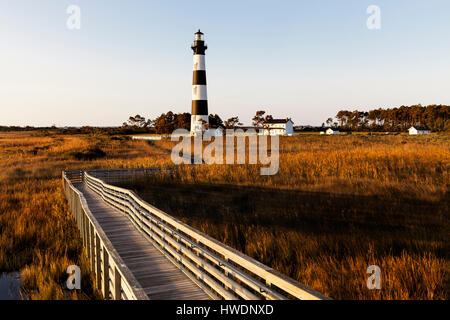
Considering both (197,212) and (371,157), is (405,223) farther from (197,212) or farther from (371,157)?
(371,157)

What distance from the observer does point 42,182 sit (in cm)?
2188

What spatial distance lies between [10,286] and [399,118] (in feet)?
482

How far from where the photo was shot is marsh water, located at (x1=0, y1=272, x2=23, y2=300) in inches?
306

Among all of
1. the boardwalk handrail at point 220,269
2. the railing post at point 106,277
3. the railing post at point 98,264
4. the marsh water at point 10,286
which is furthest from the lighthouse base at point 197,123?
the railing post at point 106,277

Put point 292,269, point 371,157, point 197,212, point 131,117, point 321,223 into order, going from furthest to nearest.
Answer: point 131,117, point 371,157, point 197,212, point 321,223, point 292,269

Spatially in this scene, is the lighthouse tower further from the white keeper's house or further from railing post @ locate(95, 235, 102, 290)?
railing post @ locate(95, 235, 102, 290)

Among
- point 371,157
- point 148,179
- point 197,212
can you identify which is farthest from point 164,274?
point 371,157

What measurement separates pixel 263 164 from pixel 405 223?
12554mm

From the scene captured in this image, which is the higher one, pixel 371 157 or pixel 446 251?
pixel 371 157

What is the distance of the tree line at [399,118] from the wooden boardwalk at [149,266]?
9382 cm

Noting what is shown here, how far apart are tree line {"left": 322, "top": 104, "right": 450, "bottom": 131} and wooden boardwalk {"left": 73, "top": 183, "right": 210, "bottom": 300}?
3694 inches

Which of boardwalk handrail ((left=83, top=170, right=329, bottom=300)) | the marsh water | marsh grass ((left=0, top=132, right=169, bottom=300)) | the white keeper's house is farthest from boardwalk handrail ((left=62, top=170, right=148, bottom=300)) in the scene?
the white keeper's house

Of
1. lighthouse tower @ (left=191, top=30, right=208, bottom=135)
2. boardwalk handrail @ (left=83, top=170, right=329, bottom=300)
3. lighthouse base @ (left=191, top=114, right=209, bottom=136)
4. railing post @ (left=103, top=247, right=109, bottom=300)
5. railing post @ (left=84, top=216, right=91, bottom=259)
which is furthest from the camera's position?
lighthouse base @ (left=191, top=114, right=209, bottom=136)
